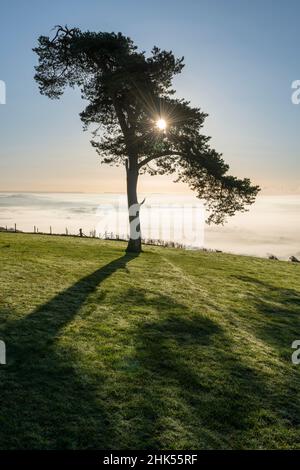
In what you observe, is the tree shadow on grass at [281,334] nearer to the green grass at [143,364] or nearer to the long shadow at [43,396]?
the green grass at [143,364]

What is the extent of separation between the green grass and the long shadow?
0.02 metres

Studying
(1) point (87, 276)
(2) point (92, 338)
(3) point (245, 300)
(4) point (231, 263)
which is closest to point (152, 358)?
(2) point (92, 338)

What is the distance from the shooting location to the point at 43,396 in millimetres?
7812

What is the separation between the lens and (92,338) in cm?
1102

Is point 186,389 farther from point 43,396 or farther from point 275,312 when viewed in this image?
point 275,312

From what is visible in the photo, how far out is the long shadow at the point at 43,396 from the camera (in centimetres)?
664

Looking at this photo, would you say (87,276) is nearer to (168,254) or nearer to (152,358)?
(152,358)

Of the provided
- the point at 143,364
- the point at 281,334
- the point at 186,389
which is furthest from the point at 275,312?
the point at 186,389

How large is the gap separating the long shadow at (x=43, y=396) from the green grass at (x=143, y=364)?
23mm

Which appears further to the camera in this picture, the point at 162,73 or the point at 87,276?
the point at 162,73

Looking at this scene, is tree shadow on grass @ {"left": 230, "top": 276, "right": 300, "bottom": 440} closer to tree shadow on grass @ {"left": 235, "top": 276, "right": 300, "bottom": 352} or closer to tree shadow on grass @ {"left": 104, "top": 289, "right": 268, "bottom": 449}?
tree shadow on grass @ {"left": 235, "top": 276, "right": 300, "bottom": 352}

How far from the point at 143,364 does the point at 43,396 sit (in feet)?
8.91

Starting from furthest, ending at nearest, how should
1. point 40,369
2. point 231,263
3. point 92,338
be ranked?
point 231,263 → point 92,338 → point 40,369
